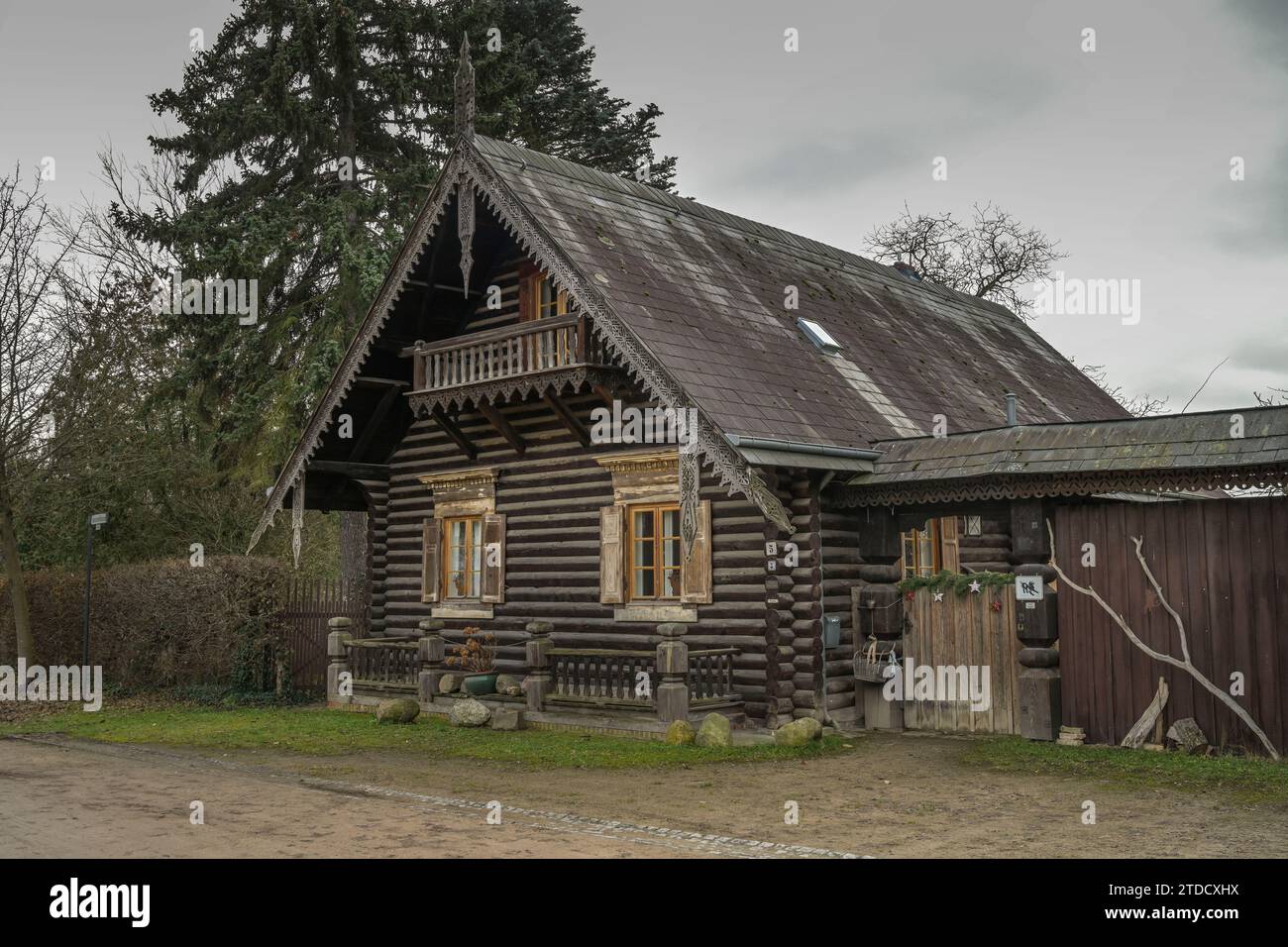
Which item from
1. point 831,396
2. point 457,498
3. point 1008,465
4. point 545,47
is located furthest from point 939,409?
point 545,47

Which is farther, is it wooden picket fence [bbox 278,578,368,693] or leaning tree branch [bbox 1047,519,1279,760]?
wooden picket fence [bbox 278,578,368,693]

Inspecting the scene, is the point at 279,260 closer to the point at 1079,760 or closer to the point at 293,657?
the point at 293,657

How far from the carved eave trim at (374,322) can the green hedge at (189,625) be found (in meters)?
1.54

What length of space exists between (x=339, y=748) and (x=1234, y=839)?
10294mm

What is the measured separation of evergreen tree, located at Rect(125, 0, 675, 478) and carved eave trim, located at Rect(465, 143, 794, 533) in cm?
914

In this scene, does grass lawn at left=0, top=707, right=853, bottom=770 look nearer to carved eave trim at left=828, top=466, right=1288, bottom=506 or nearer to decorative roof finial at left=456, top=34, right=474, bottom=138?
carved eave trim at left=828, top=466, right=1288, bottom=506

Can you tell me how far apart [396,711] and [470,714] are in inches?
61.3

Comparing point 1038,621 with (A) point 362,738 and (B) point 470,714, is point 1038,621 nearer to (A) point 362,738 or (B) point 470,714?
(B) point 470,714

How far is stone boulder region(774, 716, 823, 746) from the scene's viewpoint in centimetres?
1491

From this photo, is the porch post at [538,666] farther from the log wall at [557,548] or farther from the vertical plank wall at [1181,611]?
the vertical plank wall at [1181,611]

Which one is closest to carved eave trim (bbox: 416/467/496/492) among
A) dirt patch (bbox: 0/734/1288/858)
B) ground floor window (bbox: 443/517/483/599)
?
ground floor window (bbox: 443/517/483/599)

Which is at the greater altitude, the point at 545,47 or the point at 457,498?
the point at 545,47

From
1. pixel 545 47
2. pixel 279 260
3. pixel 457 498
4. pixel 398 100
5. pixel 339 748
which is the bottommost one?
pixel 339 748

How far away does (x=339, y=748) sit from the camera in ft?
49.9
